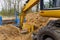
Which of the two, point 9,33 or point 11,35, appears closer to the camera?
point 11,35

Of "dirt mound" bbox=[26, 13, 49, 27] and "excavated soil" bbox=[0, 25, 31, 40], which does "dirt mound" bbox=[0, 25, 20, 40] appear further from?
"dirt mound" bbox=[26, 13, 49, 27]

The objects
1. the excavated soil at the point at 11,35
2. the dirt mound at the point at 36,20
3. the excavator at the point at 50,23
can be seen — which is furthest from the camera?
the dirt mound at the point at 36,20

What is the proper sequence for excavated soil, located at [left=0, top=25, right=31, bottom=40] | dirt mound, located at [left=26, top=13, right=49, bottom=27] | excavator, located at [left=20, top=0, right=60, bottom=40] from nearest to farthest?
excavator, located at [left=20, top=0, right=60, bottom=40] < excavated soil, located at [left=0, top=25, right=31, bottom=40] < dirt mound, located at [left=26, top=13, right=49, bottom=27]

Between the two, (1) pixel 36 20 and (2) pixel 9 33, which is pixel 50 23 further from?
(1) pixel 36 20

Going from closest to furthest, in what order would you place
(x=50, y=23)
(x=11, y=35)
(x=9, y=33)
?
(x=50, y=23)
(x=11, y=35)
(x=9, y=33)

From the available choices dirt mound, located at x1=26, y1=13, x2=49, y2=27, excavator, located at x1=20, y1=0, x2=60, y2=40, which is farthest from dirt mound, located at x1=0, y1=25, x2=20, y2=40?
excavator, located at x1=20, y1=0, x2=60, y2=40

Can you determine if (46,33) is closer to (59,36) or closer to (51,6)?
(59,36)

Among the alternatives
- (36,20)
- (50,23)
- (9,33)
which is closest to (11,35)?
(9,33)

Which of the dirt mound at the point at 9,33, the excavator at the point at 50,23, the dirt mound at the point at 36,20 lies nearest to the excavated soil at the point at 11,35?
the dirt mound at the point at 9,33

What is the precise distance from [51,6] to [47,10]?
0.20 metres

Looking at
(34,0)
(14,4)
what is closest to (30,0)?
(34,0)

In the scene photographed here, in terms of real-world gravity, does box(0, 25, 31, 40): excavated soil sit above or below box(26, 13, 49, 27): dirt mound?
below

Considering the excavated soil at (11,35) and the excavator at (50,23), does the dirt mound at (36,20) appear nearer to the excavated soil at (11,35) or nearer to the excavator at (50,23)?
the excavated soil at (11,35)

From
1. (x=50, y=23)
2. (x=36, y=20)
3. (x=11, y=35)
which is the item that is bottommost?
(x=11, y=35)
